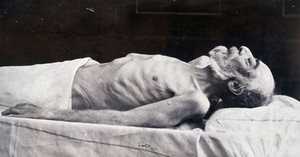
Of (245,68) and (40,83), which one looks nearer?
(245,68)

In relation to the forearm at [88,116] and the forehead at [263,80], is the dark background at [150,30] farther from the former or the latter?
the forearm at [88,116]

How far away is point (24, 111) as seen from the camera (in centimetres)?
201

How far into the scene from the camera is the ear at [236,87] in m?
1.93

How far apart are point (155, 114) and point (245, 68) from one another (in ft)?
1.28

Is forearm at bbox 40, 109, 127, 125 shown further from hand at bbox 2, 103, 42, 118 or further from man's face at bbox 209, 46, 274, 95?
man's face at bbox 209, 46, 274, 95

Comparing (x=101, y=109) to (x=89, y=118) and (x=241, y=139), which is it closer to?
(x=89, y=118)

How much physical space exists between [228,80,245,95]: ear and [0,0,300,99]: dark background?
0.55 ft

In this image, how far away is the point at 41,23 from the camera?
2178mm

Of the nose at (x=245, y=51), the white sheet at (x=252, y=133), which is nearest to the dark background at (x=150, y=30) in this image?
the nose at (x=245, y=51)

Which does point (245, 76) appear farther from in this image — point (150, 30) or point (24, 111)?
point (24, 111)

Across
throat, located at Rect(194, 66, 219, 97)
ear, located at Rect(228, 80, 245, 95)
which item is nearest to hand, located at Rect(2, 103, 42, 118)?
throat, located at Rect(194, 66, 219, 97)

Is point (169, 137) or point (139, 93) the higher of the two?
point (139, 93)

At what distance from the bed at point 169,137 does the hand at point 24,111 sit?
3 cm

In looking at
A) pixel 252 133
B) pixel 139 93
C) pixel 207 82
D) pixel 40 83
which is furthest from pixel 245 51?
pixel 40 83
